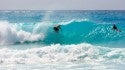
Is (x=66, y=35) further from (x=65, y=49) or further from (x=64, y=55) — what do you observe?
(x=64, y=55)

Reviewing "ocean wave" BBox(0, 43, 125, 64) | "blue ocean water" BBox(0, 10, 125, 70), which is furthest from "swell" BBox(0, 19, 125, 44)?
"ocean wave" BBox(0, 43, 125, 64)

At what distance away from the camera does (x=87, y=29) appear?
2788 cm

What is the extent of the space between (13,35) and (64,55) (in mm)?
9286

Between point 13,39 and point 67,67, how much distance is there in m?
11.2

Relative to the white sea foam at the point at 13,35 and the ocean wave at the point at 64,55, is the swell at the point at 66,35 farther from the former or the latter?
the ocean wave at the point at 64,55

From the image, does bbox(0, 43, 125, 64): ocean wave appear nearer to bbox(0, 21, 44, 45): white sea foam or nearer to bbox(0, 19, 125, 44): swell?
bbox(0, 19, 125, 44): swell

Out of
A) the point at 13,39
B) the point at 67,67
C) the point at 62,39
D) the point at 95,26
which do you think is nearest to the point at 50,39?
the point at 62,39

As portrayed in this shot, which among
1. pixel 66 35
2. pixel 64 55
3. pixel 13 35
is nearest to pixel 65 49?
pixel 64 55

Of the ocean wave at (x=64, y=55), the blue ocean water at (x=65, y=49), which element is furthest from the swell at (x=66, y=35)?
the ocean wave at (x=64, y=55)

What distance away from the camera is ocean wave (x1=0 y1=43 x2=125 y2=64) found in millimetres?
16531

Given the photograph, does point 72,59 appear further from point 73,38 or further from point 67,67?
point 73,38

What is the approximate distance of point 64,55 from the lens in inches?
691

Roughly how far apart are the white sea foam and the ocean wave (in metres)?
6.80

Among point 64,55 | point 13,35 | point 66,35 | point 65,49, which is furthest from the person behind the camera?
point 66,35
